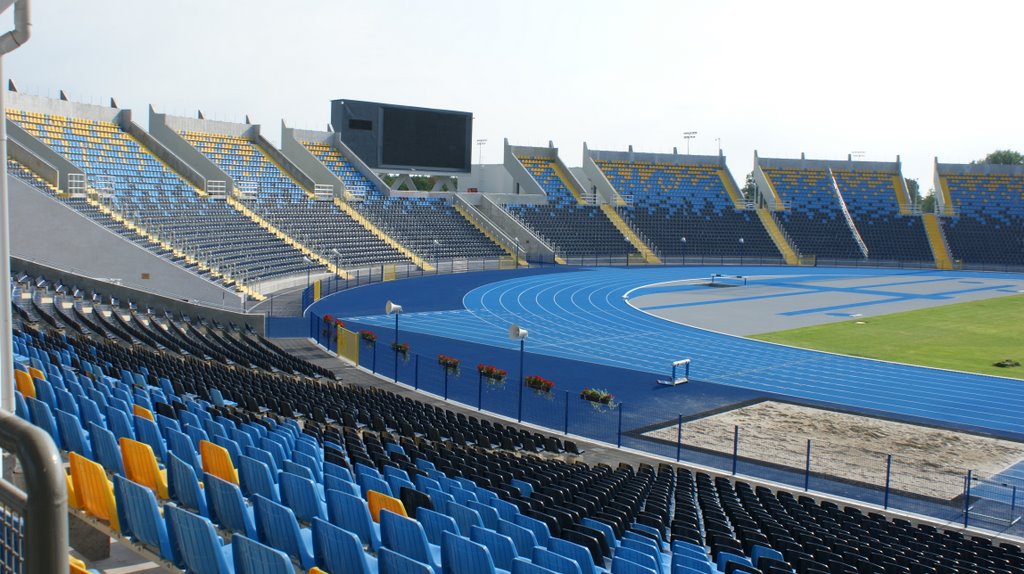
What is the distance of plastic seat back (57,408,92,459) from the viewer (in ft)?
35.1

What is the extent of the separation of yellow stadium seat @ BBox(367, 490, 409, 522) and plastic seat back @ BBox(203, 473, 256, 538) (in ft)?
3.95

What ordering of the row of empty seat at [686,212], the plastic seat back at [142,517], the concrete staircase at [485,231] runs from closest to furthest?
the plastic seat back at [142,517] → the concrete staircase at [485,231] → the row of empty seat at [686,212]

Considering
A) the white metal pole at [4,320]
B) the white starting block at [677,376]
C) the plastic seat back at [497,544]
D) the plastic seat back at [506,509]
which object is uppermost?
the white metal pole at [4,320]

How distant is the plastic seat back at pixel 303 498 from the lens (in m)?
9.17

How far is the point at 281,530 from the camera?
25.8 ft

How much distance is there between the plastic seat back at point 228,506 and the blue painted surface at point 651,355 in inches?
658

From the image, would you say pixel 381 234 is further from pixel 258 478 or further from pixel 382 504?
Answer: pixel 382 504

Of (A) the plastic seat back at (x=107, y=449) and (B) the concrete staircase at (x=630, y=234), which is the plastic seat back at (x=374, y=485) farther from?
(B) the concrete staircase at (x=630, y=234)

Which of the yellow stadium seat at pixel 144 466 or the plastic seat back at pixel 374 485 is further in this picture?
the plastic seat back at pixel 374 485

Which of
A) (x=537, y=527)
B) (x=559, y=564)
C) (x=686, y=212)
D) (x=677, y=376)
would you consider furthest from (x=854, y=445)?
(x=686, y=212)

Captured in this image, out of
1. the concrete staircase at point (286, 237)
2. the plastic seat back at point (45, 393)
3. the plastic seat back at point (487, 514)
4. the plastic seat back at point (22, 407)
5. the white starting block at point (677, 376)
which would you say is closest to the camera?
the plastic seat back at point (487, 514)

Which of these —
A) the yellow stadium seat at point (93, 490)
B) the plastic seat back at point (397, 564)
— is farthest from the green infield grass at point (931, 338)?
the yellow stadium seat at point (93, 490)

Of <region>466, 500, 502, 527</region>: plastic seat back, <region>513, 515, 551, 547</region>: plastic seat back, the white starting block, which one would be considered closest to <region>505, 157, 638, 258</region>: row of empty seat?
the white starting block

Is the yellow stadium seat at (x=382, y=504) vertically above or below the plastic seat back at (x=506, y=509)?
above
